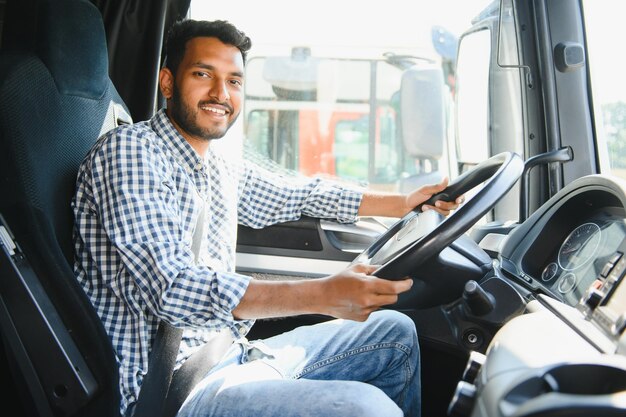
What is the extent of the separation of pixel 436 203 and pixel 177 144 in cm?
69

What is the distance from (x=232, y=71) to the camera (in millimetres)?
1881

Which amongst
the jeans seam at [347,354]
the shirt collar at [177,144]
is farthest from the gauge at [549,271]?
the shirt collar at [177,144]

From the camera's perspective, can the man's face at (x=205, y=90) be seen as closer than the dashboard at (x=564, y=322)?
No

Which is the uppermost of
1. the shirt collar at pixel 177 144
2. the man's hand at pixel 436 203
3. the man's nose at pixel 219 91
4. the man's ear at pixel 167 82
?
the man's ear at pixel 167 82

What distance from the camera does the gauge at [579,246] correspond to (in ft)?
4.82

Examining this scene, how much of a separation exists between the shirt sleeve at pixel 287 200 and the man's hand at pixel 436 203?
0.73 ft

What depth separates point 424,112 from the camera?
2.32m

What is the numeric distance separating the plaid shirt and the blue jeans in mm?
111

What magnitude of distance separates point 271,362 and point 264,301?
33 cm

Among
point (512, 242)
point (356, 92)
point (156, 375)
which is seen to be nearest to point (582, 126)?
point (512, 242)

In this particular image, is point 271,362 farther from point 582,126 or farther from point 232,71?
point 582,126

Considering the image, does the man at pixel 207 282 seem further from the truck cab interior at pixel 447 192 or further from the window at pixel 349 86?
the window at pixel 349 86

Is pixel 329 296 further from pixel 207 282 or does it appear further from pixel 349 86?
pixel 349 86

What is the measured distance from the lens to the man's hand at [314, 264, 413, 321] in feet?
4.23
